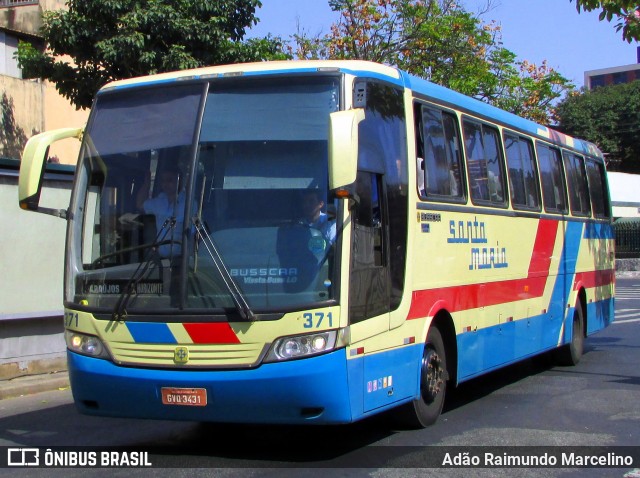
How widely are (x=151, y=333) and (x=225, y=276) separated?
30.2 inches

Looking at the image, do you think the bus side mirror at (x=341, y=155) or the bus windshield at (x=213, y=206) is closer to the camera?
the bus side mirror at (x=341, y=155)

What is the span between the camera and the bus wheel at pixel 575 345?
42.5 ft

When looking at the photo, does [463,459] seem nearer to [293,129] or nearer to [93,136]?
[293,129]

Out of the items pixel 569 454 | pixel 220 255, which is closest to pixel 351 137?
pixel 220 255

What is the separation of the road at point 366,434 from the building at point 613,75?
99.4 meters

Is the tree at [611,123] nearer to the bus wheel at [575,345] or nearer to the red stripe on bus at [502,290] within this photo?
the bus wheel at [575,345]

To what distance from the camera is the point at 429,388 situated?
830cm

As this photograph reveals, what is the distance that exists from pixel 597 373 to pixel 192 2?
9.77 metres

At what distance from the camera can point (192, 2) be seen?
16500 mm

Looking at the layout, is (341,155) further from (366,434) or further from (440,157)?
(366,434)

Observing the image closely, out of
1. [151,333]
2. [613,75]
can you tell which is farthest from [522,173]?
[613,75]

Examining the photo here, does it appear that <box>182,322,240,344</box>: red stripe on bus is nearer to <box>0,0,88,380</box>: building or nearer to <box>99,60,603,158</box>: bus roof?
<box>99,60,603,158</box>: bus roof

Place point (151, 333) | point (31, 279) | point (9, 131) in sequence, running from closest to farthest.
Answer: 1. point (151, 333)
2. point (31, 279)
3. point (9, 131)

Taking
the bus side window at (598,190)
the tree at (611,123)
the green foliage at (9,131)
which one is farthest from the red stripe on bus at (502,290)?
the tree at (611,123)
